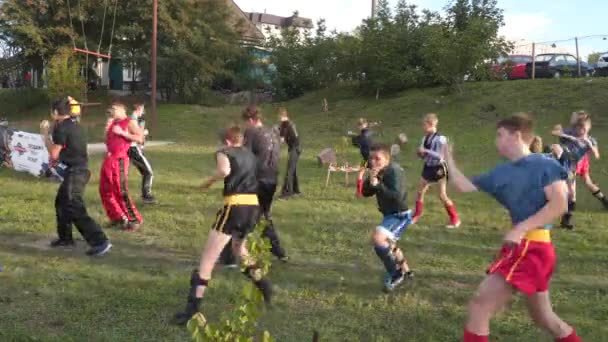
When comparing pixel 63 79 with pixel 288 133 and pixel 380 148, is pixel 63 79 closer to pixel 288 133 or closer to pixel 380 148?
pixel 288 133

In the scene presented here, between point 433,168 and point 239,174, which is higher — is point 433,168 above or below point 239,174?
below

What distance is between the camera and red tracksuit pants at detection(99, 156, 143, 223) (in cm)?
816

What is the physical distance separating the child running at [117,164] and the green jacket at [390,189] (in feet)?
11.9

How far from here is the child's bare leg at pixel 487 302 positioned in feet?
12.3

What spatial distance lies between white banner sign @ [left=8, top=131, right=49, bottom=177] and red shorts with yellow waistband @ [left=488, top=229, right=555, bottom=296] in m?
11.4

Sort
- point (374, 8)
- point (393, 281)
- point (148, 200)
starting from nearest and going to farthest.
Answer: point (393, 281)
point (148, 200)
point (374, 8)

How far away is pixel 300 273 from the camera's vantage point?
6.54m

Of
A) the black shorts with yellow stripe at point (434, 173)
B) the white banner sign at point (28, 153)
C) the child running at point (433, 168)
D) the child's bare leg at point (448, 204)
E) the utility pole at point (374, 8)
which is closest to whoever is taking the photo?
the child running at point (433, 168)

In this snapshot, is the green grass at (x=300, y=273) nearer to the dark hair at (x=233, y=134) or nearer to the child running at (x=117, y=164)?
the child running at (x=117, y=164)

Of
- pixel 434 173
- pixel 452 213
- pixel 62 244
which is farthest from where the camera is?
pixel 452 213

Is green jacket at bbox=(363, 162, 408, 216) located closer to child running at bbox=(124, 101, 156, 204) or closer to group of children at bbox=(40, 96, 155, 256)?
group of children at bbox=(40, 96, 155, 256)

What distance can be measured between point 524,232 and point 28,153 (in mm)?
12388

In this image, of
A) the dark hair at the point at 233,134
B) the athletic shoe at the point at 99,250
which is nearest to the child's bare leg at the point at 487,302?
the dark hair at the point at 233,134

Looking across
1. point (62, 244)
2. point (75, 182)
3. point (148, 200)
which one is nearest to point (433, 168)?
point (75, 182)
